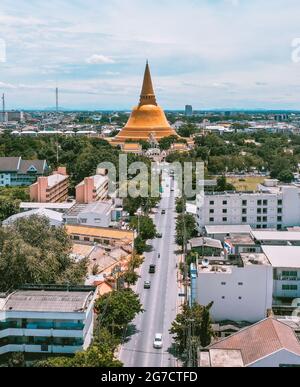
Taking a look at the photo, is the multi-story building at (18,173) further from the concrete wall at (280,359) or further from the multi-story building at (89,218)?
the concrete wall at (280,359)

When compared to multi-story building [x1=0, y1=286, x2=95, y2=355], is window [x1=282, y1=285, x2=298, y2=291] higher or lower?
lower

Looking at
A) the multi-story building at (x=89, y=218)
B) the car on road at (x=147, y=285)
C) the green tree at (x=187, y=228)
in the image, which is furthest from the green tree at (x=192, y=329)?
the multi-story building at (x=89, y=218)

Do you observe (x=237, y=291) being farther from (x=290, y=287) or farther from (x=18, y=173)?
(x=18, y=173)

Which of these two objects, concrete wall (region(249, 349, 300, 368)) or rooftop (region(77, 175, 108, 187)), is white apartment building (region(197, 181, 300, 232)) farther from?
concrete wall (region(249, 349, 300, 368))

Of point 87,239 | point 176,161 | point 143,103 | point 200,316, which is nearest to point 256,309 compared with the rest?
point 200,316

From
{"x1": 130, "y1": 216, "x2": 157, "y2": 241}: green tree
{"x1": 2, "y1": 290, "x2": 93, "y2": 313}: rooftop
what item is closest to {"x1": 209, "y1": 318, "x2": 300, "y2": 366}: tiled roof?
{"x1": 2, "y1": 290, "x2": 93, "y2": 313}: rooftop

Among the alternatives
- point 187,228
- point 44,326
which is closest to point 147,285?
point 187,228
